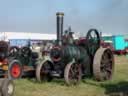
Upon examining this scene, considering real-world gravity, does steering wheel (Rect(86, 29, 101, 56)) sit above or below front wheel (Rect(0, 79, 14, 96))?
above

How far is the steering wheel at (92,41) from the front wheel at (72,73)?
4.26 feet

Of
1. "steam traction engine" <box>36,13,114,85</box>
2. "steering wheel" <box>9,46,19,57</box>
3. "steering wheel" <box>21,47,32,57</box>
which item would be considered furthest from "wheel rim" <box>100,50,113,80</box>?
"steering wheel" <box>9,46,19,57</box>

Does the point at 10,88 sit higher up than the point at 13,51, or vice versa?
the point at 13,51

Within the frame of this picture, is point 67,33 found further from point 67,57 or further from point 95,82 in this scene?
point 95,82

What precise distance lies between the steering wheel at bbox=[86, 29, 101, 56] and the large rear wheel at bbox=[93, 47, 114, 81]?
0.27 m

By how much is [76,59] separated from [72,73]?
3.06 feet

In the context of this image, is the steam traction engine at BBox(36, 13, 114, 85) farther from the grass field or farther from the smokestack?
the grass field

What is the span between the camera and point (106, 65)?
13.0 metres

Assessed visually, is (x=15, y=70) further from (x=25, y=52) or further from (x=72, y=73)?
(x=72, y=73)

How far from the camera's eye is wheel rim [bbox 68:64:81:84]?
11336 millimetres

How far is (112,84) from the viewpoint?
11.5m

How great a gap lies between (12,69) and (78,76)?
2936mm

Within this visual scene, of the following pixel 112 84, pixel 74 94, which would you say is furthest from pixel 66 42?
pixel 74 94

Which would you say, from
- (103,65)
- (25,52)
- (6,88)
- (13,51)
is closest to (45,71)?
(103,65)
